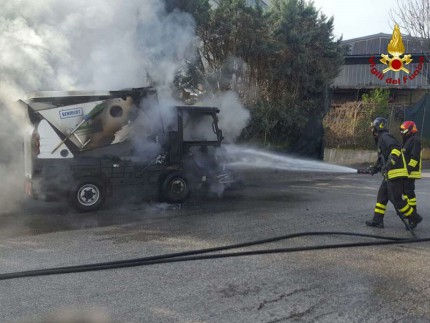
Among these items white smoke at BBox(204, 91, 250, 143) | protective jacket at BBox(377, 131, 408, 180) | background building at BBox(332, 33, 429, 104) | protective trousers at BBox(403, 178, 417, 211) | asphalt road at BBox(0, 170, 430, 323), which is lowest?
asphalt road at BBox(0, 170, 430, 323)

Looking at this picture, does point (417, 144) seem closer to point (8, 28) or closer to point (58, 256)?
point (58, 256)

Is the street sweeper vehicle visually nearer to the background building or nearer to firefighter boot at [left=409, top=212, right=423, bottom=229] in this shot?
firefighter boot at [left=409, top=212, right=423, bottom=229]

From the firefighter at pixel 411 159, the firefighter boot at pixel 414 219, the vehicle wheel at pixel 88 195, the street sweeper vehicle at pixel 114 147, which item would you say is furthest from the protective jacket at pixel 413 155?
the vehicle wheel at pixel 88 195

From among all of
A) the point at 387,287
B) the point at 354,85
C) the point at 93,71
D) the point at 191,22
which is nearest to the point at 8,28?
the point at 93,71

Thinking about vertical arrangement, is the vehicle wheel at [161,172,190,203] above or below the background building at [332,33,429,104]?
below

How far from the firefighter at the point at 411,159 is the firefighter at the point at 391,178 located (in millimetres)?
196

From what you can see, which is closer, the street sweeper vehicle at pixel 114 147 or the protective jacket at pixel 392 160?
the protective jacket at pixel 392 160

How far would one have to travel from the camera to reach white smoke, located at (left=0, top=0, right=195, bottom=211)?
8172mm

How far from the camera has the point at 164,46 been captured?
974 cm

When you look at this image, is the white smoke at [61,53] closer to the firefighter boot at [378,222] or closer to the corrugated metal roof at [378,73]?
the firefighter boot at [378,222]

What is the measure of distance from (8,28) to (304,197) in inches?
260

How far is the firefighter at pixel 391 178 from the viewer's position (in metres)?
6.50

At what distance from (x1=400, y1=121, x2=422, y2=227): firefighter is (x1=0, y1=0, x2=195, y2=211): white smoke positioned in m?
4.97

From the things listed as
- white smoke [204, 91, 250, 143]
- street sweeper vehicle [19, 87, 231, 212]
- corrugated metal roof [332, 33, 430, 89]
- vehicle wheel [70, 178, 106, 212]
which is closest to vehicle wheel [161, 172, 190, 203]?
street sweeper vehicle [19, 87, 231, 212]
